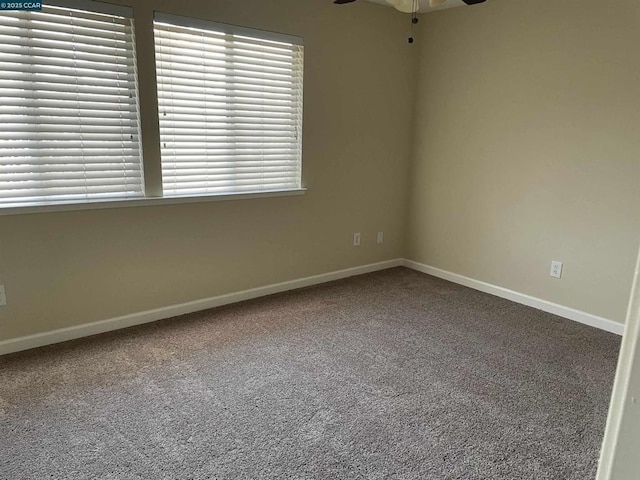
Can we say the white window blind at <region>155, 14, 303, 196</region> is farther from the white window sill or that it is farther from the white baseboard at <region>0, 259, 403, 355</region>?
the white baseboard at <region>0, 259, 403, 355</region>

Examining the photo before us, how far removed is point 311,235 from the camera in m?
3.96

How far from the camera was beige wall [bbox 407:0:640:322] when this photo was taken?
3.02m

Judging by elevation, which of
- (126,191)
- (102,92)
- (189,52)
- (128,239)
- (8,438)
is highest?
(189,52)

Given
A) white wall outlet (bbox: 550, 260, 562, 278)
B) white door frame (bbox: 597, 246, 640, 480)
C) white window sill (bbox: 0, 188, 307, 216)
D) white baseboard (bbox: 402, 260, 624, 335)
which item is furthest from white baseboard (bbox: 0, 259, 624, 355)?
white door frame (bbox: 597, 246, 640, 480)

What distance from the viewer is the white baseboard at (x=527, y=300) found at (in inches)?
127

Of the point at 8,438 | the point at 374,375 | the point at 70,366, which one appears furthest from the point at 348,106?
the point at 8,438

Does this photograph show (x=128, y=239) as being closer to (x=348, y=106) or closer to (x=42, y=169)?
(x=42, y=169)

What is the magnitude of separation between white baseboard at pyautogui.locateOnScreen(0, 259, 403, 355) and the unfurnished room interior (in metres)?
0.02

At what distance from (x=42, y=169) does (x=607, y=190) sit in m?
3.66

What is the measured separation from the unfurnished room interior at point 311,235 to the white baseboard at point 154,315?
0.06 ft

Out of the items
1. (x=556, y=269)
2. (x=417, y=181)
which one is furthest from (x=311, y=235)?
(x=556, y=269)

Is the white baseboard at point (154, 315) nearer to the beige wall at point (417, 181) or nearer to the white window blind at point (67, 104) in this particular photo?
the beige wall at point (417, 181)

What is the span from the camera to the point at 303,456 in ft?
6.26

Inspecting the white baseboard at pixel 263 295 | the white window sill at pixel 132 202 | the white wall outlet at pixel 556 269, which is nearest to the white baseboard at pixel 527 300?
the white baseboard at pixel 263 295
